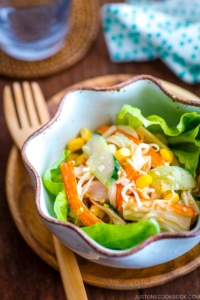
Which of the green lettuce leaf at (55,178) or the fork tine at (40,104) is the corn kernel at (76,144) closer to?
the green lettuce leaf at (55,178)

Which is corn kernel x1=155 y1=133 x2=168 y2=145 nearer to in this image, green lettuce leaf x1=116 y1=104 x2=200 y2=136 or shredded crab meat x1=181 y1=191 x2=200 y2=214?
green lettuce leaf x1=116 y1=104 x2=200 y2=136

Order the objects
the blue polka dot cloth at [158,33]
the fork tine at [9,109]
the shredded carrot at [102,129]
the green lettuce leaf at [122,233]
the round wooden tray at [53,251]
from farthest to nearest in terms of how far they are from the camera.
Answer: the blue polka dot cloth at [158,33], the fork tine at [9,109], the shredded carrot at [102,129], the round wooden tray at [53,251], the green lettuce leaf at [122,233]

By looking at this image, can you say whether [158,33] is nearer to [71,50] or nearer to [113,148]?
[71,50]

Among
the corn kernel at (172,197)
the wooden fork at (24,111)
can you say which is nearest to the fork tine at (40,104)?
the wooden fork at (24,111)

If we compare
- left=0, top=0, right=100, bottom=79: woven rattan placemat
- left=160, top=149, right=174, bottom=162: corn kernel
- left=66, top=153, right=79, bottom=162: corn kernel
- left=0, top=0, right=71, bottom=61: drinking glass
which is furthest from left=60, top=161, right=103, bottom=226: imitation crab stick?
left=0, top=0, right=71, bottom=61: drinking glass

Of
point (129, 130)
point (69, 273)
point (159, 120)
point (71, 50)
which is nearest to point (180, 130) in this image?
point (159, 120)
